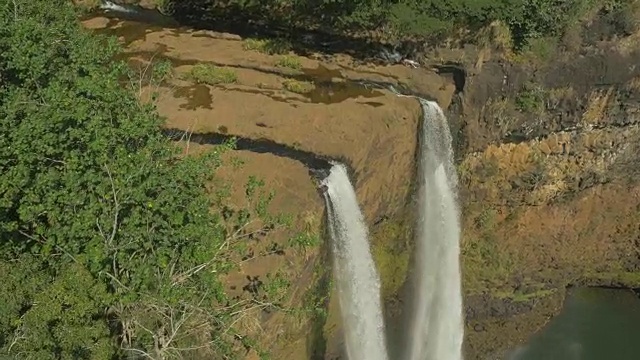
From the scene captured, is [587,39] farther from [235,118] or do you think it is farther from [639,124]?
[235,118]

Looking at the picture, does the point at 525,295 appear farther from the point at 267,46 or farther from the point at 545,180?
the point at 267,46

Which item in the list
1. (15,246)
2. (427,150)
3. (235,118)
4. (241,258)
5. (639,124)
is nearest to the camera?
(15,246)

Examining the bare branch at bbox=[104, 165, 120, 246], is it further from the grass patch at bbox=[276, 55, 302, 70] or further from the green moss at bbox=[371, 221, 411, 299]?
the grass patch at bbox=[276, 55, 302, 70]

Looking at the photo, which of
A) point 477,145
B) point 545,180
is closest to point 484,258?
point 545,180

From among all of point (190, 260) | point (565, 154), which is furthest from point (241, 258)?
point (565, 154)

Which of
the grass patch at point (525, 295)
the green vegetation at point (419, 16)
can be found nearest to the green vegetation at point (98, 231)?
the green vegetation at point (419, 16)

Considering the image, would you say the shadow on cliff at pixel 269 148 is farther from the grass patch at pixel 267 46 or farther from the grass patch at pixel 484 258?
the grass patch at pixel 484 258
